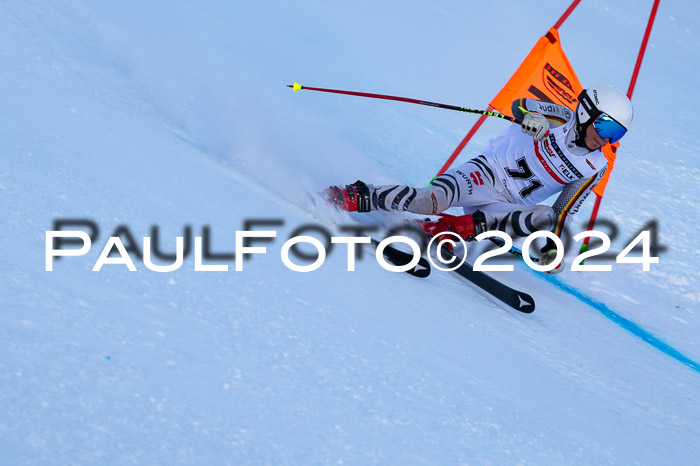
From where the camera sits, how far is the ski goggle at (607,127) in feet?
9.53

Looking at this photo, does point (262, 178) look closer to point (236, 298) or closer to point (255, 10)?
point (236, 298)

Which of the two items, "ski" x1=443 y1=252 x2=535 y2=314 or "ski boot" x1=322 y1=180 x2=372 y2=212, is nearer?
"ski" x1=443 y1=252 x2=535 y2=314

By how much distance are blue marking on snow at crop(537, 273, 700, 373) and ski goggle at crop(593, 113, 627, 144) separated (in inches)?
37.5

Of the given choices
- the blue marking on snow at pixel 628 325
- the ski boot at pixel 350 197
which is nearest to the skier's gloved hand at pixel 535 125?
the ski boot at pixel 350 197

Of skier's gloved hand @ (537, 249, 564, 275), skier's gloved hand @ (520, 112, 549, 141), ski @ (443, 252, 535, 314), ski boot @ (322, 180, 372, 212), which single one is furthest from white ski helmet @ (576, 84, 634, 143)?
ski boot @ (322, 180, 372, 212)

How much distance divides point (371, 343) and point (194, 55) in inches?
125

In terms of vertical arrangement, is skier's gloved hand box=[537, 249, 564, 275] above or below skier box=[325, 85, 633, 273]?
below

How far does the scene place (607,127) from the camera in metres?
2.91

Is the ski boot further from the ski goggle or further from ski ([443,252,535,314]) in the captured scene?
the ski goggle

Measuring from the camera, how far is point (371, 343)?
1.81m

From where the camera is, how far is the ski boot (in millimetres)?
2896

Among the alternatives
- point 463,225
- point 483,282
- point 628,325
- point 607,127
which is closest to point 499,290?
point 483,282

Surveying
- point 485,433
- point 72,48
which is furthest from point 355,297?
point 72,48

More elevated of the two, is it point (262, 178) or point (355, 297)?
point (262, 178)
